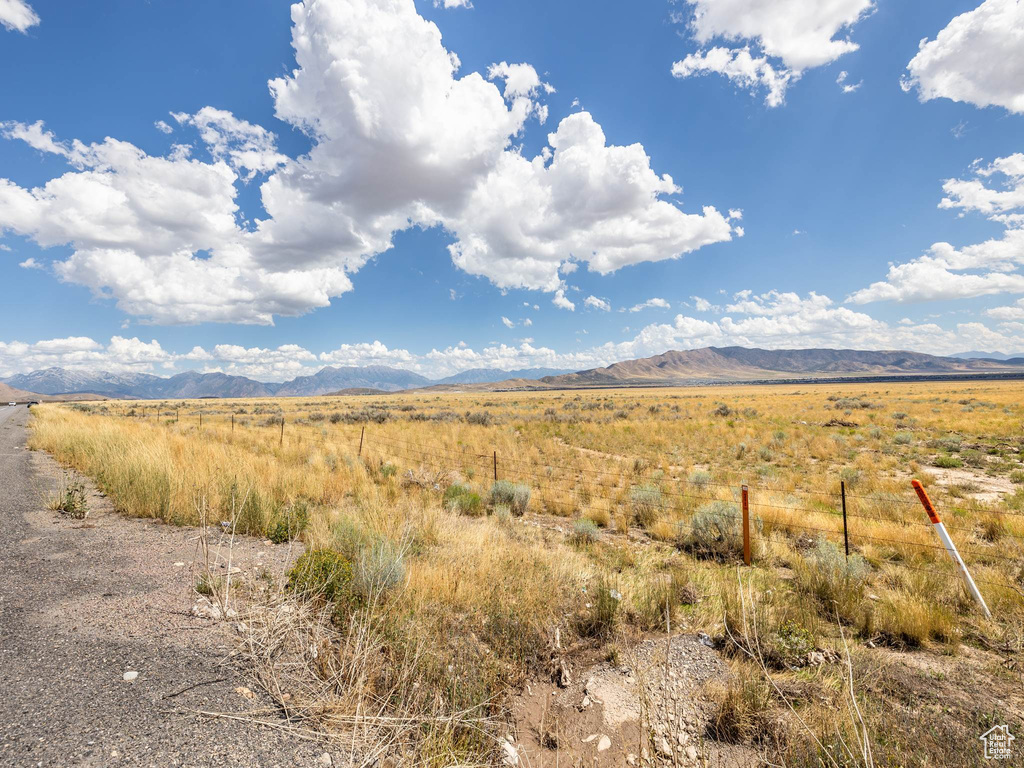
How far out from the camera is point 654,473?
1516 cm

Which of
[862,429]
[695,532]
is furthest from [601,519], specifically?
[862,429]

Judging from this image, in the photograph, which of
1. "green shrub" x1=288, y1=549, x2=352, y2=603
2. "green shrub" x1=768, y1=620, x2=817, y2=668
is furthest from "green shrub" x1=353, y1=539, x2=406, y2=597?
"green shrub" x1=768, y1=620, x2=817, y2=668

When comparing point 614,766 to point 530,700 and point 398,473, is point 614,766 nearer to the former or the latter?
point 530,700

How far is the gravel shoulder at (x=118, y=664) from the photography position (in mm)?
2561

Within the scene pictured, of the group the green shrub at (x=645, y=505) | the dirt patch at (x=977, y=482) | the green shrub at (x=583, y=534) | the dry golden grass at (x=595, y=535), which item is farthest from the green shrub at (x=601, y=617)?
the dirt patch at (x=977, y=482)

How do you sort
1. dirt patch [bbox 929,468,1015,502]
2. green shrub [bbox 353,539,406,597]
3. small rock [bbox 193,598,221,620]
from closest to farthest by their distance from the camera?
1. small rock [bbox 193,598,221,620]
2. green shrub [bbox 353,539,406,597]
3. dirt patch [bbox 929,468,1015,502]

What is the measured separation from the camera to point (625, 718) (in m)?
3.74

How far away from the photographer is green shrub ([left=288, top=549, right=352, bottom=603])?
4449mm

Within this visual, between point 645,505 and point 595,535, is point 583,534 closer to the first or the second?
point 595,535

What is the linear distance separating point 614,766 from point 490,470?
487 inches

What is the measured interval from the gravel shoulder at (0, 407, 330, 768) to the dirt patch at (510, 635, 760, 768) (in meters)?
1.79

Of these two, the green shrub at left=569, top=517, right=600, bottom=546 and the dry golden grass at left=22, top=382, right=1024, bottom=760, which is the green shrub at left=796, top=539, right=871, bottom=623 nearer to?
the dry golden grass at left=22, top=382, right=1024, bottom=760

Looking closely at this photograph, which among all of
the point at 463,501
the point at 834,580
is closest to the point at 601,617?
the point at 834,580

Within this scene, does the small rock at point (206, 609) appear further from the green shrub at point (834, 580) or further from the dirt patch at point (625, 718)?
the green shrub at point (834, 580)
